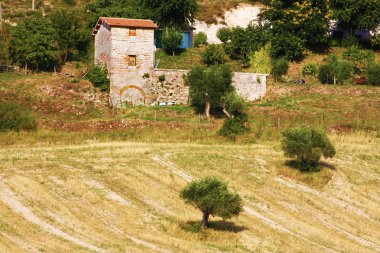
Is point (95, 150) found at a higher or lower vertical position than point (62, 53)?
lower

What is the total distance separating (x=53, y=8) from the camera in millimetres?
85312

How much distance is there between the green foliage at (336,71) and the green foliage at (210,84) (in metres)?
12.7

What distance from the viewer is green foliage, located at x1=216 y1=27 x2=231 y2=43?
260ft

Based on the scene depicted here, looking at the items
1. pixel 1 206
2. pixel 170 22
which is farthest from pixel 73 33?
pixel 1 206

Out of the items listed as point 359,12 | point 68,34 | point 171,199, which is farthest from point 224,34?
point 171,199

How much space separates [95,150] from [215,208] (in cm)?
1745

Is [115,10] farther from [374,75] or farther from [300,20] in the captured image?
[374,75]

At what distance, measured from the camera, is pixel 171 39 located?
72.1 meters

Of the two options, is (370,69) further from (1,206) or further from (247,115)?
(1,206)

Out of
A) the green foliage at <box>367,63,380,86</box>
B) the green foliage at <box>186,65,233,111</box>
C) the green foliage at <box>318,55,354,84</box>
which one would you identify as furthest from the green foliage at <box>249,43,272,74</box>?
the green foliage at <box>367,63,380,86</box>

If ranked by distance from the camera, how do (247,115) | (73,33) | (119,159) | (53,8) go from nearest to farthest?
(119,159)
(247,115)
(73,33)
(53,8)

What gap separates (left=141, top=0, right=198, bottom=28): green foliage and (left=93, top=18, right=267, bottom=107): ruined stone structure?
A: 11373mm

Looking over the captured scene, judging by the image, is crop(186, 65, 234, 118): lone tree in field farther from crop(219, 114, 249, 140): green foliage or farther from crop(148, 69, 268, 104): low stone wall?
crop(219, 114, 249, 140): green foliage

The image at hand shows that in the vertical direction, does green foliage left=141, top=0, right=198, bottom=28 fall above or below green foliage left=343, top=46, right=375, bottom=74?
above
